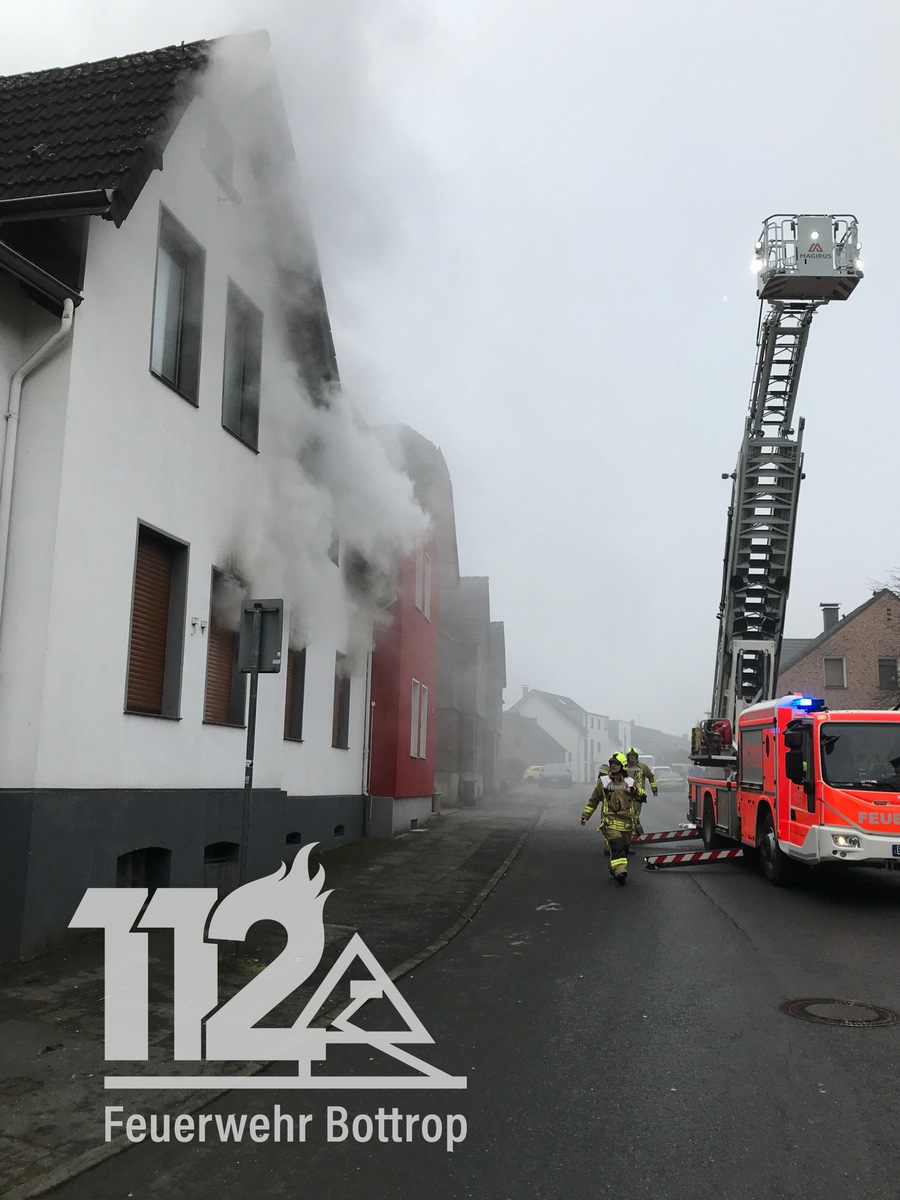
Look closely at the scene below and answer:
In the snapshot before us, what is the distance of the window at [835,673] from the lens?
148 ft

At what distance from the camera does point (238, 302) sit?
1127 centimetres

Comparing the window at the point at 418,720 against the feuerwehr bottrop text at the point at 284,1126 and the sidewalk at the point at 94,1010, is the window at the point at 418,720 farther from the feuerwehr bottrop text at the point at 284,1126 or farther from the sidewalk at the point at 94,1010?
the feuerwehr bottrop text at the point at 284,1126

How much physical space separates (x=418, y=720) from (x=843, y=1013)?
1479 centimetres

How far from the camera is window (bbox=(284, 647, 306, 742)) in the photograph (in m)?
13.3

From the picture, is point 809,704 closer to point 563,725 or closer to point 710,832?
point 710,832

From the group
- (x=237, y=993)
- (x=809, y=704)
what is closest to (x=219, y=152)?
(x=237, y=993)

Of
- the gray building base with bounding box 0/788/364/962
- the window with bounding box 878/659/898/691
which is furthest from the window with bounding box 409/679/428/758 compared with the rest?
the window with bounding box 878/659/898/691

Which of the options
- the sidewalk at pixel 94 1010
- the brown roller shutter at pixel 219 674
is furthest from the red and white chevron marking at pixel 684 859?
the brown roller shutter at pixel 219 674

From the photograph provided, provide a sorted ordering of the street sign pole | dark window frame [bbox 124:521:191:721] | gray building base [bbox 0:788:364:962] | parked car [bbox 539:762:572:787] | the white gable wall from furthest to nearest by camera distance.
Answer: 1. parked car [bbox 539:762:572:787]
2. dark window frame [bbox 124:521:191:721]
3. the street sign pole
4. the white gable wall
5. gray building base [bbox 0:788:364:962]

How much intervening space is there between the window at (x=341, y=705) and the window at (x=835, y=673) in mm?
34338

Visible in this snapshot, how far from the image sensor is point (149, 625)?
29.7 feet

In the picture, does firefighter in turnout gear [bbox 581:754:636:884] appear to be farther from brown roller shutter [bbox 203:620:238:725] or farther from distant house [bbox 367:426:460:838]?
distant house [bbox 367:426:460:838]

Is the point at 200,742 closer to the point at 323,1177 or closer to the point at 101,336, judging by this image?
the point at 101,336

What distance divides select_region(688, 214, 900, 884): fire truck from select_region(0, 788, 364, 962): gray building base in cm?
595
